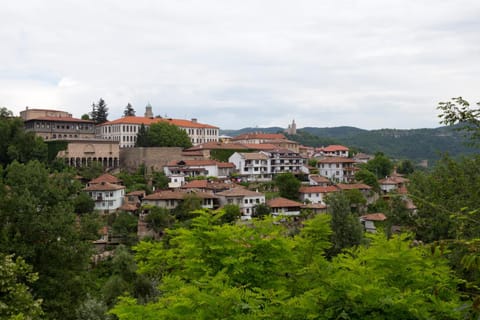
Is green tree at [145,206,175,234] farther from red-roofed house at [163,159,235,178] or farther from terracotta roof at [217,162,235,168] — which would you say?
terracotta roof at [217,162,235,168]

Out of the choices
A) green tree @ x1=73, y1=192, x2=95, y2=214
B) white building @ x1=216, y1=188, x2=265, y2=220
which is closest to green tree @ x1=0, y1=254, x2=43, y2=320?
green tree @ x1=73, y1=192, x2=95, y2=214

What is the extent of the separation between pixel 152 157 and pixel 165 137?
16.9 ft

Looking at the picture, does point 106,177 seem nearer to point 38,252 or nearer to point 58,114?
point 58,114

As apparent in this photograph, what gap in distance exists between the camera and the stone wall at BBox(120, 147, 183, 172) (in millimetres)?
58906

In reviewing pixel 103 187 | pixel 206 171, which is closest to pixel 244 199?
pixel 206 171

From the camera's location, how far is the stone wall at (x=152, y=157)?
58.9 meters

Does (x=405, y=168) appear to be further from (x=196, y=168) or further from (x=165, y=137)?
(x=165, y=137)

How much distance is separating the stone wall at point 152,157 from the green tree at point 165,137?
328cm

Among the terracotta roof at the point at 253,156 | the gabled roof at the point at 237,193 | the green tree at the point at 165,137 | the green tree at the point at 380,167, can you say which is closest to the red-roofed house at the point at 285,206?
the gabled roof at the point at 237,193

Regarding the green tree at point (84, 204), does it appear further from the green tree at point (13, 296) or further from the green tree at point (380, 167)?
the green tree at point (380, 167)

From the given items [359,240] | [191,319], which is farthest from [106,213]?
[191,319]

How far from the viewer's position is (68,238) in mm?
16203

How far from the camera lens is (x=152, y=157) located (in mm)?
58969

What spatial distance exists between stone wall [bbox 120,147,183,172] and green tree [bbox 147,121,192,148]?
129 inches
